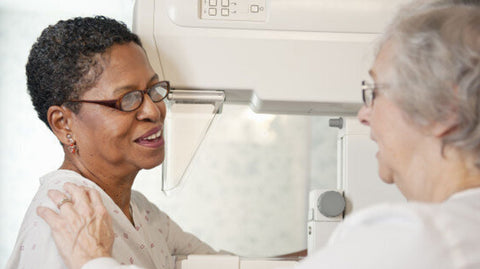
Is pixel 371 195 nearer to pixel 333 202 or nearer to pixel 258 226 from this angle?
pixel 333 202

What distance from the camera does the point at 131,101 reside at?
1174mm

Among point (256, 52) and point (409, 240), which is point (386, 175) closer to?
point (409, 240)

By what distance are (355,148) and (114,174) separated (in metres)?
0.55

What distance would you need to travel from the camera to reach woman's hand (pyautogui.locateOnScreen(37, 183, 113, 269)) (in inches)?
38.0

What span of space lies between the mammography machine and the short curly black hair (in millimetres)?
79

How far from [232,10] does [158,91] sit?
234 millimetres

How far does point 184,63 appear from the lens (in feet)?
3.89

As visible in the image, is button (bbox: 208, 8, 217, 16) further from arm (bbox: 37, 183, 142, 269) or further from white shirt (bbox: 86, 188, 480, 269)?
white shirt (bbox: 86, 188, 480, 269)

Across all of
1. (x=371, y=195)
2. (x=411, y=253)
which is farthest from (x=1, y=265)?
(x=411, y=253)

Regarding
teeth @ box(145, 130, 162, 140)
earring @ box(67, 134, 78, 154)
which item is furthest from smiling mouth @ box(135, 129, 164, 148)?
earring @ box(67, 134, 78, 154)

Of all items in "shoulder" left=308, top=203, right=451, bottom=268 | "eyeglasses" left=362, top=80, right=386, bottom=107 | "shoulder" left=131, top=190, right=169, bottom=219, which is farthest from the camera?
"shoulder" left=131, top=190, right=169, bottom=219

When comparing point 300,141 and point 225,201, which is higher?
point 300,141

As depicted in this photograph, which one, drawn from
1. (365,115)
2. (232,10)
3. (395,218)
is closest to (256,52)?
(232,10)

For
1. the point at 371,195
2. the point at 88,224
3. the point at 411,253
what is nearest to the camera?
the point at 411,253
